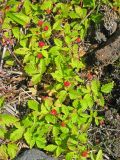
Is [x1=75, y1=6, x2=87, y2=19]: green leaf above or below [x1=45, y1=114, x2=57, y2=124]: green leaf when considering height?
above

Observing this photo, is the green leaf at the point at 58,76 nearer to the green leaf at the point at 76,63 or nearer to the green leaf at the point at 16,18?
the green leaf at the point at 76,63

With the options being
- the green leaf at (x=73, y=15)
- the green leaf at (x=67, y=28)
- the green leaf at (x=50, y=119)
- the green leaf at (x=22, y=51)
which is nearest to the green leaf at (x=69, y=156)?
the green leaf at (x=50, y=119)

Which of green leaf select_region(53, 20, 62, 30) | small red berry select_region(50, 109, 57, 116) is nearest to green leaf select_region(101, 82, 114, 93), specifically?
small red berry select_region(50, 109, 57, 116)

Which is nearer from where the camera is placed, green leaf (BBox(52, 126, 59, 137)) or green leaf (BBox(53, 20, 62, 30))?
green leaf (BBox(52, 126, 59, 137))

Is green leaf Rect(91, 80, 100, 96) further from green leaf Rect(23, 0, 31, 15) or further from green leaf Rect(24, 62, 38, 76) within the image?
green leaf Rect(23, 0, 31, 15)

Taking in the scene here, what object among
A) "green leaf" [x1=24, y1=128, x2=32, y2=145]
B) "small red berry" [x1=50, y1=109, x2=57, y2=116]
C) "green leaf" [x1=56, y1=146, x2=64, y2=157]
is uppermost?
"small red berry" [x1=50, y1=109, x2=57, y2=116]

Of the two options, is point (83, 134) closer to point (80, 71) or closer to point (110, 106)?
point (110, 106)

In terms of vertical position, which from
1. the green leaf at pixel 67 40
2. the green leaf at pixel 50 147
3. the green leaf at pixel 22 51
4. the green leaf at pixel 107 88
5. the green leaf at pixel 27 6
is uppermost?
the green leaf at pixel 27 6

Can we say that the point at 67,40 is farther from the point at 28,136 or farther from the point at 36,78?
the point at 28,136
